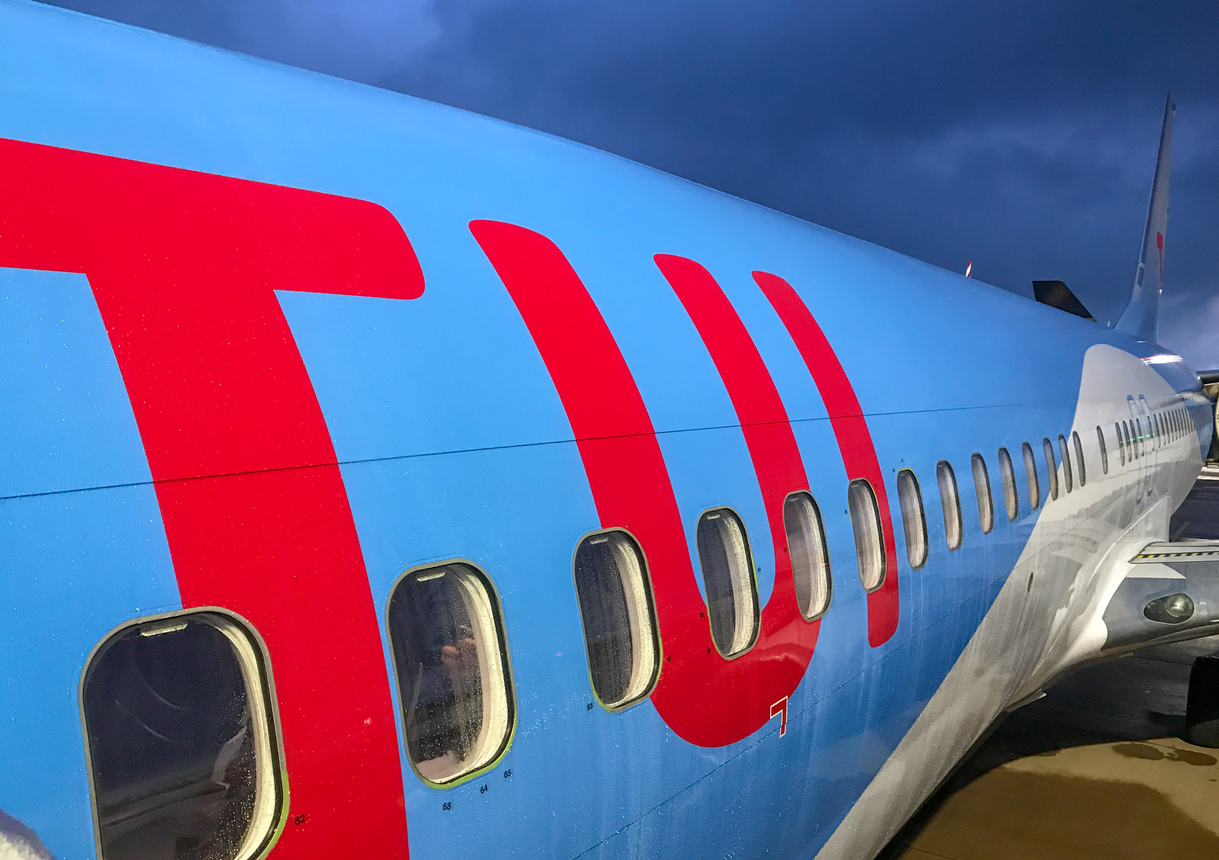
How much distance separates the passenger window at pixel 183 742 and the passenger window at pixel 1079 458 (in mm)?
7782

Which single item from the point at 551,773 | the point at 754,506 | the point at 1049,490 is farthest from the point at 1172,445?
the point at 551,773

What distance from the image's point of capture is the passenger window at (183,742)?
1.67 meters

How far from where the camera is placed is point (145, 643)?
173cm

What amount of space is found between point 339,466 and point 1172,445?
1395 cm

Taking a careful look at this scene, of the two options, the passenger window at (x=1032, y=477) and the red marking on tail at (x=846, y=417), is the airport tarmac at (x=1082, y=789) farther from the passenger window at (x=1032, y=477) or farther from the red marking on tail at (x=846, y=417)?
the red marking on tail at (x=846, y=417)

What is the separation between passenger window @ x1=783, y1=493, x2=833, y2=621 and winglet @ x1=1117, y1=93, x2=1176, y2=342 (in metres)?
15.4

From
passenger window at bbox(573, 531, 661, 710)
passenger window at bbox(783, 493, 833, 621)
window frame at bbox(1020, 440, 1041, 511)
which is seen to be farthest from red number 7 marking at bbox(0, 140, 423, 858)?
window frame at bbox(1020, 440, 1041, 511)

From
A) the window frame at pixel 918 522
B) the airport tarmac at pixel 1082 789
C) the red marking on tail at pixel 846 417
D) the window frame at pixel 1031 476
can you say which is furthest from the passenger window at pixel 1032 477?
the red marking on tail at pixel 846 417

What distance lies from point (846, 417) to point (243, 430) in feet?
9.72

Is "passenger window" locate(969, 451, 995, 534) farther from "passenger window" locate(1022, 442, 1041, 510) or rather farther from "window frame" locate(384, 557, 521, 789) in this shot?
"window frame" locate(384, 557, 521, 789)

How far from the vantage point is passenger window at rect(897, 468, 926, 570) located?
461cm

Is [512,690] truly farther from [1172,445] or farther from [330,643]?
[1172,445]

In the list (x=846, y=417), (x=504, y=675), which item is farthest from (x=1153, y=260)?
(x=504, y=675)

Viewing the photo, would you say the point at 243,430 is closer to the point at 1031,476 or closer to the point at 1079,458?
the point at 1031,476
